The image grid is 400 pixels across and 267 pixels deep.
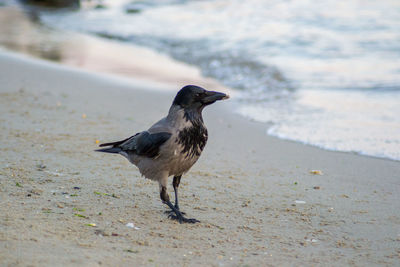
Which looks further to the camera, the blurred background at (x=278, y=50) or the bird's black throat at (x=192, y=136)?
the blurred background at (x=278, y=50)

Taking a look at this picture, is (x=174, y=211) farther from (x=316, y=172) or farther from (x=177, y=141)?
(x=316, y=172)

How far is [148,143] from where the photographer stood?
408cm

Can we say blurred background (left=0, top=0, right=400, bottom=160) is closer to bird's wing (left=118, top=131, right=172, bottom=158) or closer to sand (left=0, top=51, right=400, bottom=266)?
sand (left=0, top=51, right=400, bottom=266)

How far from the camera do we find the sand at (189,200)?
334cm

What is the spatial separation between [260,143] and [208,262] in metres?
3.35

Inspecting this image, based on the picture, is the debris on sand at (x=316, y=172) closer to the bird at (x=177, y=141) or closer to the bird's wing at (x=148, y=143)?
the bird at (x=177, y=141)

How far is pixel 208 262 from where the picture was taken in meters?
3.25

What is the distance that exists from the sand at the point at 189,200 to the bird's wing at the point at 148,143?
18.4 inches

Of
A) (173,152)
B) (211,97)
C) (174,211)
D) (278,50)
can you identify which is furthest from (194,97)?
(278,50)

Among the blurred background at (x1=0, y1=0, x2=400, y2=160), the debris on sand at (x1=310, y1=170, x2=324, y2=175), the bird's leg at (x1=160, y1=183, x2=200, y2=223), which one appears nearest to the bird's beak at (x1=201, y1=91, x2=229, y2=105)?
the bird's leg at (x1=160, y1=183, x2=200, y2=223)

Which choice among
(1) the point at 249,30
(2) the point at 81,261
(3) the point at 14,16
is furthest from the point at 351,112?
(3) the point at 14,16

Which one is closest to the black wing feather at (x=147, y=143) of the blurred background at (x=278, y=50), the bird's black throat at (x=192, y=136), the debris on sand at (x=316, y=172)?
the bird's black throat at (x=192, y=136)

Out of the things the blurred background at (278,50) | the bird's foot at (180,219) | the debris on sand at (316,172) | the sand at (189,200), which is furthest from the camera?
the blurred background at (278,50)

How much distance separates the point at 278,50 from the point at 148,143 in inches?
388
